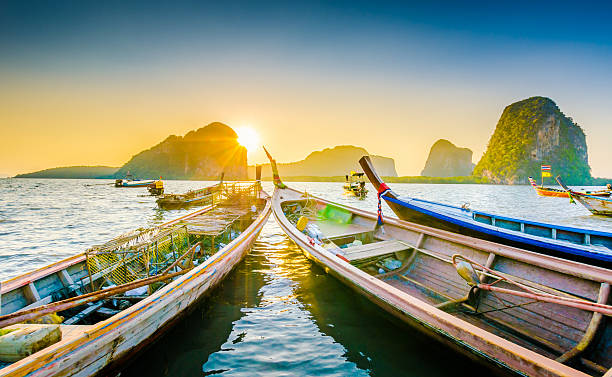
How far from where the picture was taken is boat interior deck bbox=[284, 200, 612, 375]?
3110 millimetres

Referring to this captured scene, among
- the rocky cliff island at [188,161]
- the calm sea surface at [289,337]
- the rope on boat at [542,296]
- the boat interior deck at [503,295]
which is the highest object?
the rocky cliff island at [188,161]

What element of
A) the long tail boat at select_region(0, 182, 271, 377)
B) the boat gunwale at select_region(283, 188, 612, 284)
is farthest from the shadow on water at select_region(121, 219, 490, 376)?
the boat gunwale at select_region(283, 188, 612, 284)

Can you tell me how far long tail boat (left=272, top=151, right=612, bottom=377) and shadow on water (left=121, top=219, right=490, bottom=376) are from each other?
533 millimetres

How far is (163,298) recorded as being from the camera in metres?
3.59

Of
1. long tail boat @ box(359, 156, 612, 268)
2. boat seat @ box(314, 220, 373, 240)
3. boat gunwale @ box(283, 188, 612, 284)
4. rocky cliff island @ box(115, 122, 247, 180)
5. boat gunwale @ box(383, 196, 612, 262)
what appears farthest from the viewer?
rocky cliff island @ box(115, 122, 247, 180)

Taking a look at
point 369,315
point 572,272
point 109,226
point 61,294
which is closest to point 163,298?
point 61,294

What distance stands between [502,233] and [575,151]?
157 metres

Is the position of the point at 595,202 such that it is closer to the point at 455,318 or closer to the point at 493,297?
the point at 493,297

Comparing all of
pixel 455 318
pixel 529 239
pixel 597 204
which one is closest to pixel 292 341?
pixel 455 318

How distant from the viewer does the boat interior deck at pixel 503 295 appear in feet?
10.2

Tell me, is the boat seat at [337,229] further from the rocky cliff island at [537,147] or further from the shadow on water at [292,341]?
the rocky cliff island at [537,147]

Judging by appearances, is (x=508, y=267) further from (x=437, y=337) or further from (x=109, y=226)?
(x=109, y=226)

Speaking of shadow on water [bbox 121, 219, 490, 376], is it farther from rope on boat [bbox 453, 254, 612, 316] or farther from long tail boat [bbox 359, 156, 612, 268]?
long tail boat [bbox 359, 156, 612, 268]

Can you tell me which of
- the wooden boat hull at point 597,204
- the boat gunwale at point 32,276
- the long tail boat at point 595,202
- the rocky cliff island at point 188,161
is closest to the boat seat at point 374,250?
the boat gunwale at point 32,276
